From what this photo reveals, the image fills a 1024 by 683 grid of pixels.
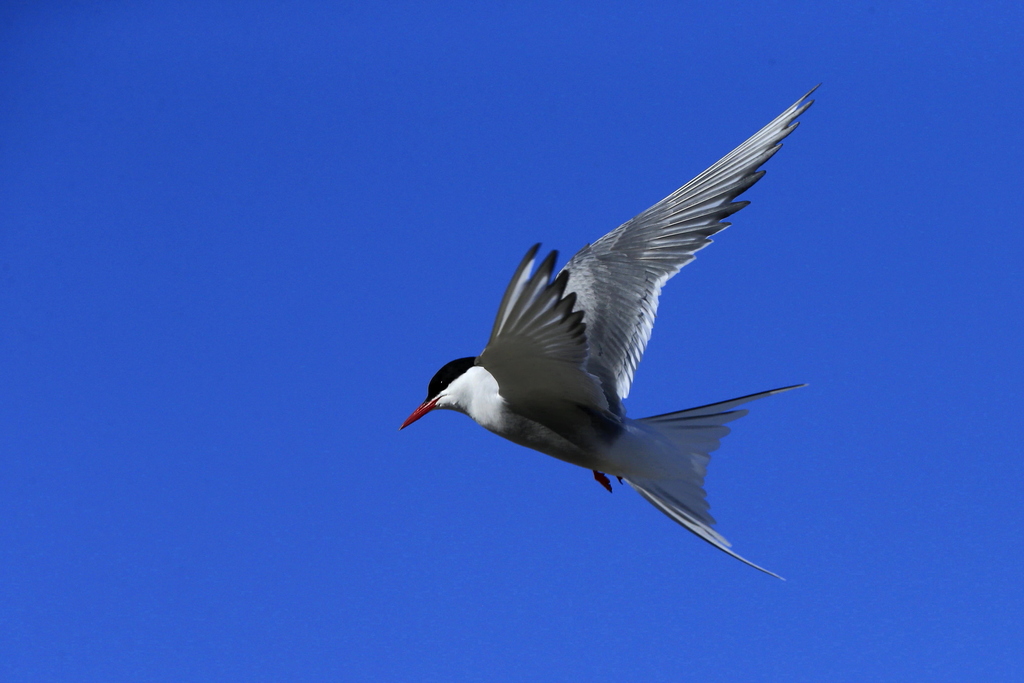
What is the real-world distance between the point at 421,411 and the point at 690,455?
1309mm

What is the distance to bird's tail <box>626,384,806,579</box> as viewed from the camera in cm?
400

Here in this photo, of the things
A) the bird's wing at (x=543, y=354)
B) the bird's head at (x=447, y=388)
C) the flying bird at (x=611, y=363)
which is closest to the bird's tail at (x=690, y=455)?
the flying bird at (x=611, y=363)

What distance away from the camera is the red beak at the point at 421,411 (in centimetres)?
382

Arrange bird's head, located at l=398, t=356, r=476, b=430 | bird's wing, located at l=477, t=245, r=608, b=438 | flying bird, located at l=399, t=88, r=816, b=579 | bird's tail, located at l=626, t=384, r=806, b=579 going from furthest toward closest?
bird's tail, located at l=626, t=384, r=806, b=579 → bird's head, located at l=398, t=356, r=476, b=430 → flying bird, located at l=399, t=88, r=816, b=579 → bird's wing, located at l=477, t=245, r=608, b=438

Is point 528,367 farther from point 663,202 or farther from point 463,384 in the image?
point 663,202

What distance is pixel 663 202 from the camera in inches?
186

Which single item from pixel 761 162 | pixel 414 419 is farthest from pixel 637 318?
pixel 414 419

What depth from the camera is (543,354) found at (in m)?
3.07

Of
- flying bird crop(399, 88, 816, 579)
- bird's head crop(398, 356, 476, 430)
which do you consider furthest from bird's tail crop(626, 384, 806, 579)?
bird's head crop(398, 356, 476, 430)

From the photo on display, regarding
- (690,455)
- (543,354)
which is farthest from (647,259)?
(543,354)

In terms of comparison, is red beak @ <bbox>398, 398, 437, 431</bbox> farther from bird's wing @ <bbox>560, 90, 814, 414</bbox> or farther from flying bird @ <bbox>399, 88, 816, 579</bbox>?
bird's wing @ <bbox>560, 90, 814, 414</bbox>

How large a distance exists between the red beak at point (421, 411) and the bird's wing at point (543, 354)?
1.60 ft

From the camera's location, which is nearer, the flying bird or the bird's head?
the flying bird

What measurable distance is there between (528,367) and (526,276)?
613mm
